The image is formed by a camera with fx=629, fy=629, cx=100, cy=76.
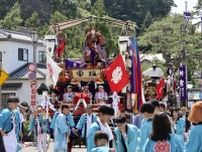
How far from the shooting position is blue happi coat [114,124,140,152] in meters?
9.52

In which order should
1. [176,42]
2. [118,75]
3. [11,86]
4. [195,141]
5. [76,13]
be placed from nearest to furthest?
[195,141], [118,75], [11,86], [176,42], [76,13]

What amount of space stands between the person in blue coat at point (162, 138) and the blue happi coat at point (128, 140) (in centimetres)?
222

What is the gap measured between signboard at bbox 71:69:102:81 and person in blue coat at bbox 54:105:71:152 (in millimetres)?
7285

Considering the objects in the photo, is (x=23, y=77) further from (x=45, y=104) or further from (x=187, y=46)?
(x=45, y=104)

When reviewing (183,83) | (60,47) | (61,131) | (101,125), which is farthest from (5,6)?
(101,125)

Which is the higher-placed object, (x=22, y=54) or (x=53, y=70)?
(x=22, y=54)

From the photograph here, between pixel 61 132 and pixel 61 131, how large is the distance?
0.03 metres

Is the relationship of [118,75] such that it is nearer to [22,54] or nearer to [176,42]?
[22,54]

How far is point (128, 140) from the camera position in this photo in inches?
376

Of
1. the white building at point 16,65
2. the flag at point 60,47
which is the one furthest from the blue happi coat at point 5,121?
the white building at point 16,65

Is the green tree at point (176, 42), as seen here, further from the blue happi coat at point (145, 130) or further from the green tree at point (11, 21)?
the blue happi coat at point (145, 130)

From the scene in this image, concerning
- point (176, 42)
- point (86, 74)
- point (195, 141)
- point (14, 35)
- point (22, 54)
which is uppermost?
point (14, 35)

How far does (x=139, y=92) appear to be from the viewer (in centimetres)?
2025

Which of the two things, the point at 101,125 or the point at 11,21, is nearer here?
the point at 101,125
